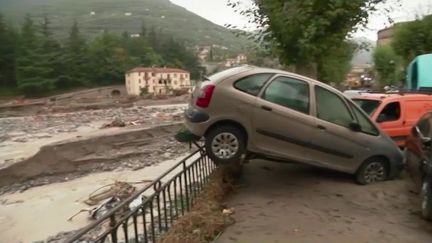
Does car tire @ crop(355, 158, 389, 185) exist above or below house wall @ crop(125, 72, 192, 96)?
above

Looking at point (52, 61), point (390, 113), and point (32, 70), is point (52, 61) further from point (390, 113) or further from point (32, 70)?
point (390, 113)

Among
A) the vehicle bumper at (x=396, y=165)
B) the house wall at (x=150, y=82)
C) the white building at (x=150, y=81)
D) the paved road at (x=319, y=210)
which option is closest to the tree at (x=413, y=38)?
the vehicle bumper at (x=396, y=165)

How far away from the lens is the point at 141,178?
18734 millimetres

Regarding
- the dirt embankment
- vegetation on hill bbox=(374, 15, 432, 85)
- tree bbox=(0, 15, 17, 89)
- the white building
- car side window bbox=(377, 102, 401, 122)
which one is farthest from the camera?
the white building

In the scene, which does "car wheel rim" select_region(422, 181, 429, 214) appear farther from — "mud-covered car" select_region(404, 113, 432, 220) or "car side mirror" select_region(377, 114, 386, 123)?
"car side mirror" select_region(377, 114, 386, 123)

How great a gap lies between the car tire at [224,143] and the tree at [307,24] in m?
4.86

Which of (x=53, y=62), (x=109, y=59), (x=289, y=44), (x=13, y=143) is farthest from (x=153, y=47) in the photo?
(x=289, y=44)

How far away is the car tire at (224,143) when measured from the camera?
19.3 feet

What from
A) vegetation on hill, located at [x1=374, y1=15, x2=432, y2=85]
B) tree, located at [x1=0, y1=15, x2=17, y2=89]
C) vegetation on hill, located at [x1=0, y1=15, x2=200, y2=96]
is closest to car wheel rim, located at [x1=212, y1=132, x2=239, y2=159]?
vegetation on hill, located at [x1=374, y1=15, x2=432, y2=85]

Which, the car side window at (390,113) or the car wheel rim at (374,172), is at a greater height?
the car side window at (390,113)

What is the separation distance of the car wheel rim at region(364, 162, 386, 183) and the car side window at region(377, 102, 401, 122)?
228 centimetres

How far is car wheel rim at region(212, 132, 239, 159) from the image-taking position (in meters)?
5.90

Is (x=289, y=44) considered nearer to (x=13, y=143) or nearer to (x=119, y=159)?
(x=119, y=159)

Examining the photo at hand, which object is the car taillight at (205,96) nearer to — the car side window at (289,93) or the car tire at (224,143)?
the car tire at (224,143)
